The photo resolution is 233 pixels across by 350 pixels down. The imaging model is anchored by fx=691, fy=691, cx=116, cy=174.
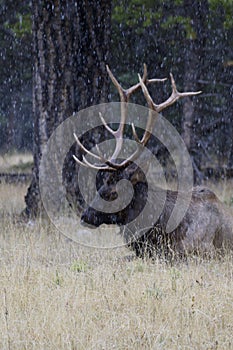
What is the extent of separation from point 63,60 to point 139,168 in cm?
298

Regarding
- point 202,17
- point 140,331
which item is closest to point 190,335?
point 140,331

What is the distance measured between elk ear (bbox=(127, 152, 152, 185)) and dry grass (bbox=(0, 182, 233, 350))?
2.48ft

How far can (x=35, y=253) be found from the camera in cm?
672

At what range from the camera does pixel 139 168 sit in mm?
6719

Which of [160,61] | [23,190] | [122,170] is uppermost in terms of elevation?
[160,61]

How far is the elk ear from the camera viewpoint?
6.70 metres

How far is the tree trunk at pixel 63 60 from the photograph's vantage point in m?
9.07

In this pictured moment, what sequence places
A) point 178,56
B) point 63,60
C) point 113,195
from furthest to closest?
point 178,56
point 63,60
point 113,195

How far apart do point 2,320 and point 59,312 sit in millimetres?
378

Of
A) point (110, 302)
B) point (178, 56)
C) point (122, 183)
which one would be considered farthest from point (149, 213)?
point (178, 56)

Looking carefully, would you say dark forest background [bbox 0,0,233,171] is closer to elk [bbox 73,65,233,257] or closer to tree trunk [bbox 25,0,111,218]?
tree trunk [bbox 25,0,111,218]

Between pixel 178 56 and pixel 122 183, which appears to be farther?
pixel 178 56

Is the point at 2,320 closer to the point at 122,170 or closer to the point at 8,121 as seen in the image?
the point at 122,170

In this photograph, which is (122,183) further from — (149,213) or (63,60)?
(63,60)
